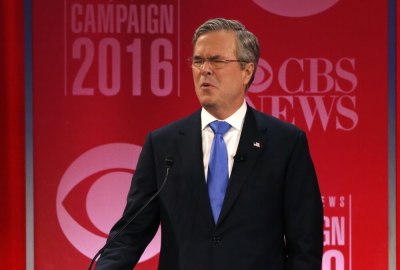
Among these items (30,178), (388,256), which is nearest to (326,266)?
(388,256)

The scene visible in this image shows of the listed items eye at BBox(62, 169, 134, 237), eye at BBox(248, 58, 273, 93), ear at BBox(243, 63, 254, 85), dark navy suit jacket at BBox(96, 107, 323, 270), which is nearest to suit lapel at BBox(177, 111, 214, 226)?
dark navy suit jacket at BBox(96, 107, 323, 270)

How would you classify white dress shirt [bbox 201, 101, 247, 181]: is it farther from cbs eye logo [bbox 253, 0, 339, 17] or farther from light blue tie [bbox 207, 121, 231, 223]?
cbs eye logo [bbox 253, 0, 339, 17]

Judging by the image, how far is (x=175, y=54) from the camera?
3.77 meters

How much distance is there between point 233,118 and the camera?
7.14ft

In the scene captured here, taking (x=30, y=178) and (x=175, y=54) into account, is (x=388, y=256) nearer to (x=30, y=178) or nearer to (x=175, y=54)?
(x=175, y=54)

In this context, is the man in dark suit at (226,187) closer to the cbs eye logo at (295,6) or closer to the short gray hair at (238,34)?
the short gray hair at (238,34)

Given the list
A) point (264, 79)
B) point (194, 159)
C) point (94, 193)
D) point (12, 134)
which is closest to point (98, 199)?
point (94, 193)

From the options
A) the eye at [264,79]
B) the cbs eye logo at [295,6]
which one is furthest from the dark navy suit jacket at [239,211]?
the cbs eye logo at [295,6]

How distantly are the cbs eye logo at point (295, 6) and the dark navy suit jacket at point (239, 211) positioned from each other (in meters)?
1.71

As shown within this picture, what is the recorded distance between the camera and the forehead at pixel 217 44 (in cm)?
213

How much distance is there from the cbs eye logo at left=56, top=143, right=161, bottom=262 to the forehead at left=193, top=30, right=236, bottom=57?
68.8 inches

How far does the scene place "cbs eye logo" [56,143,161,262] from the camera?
3.83 m

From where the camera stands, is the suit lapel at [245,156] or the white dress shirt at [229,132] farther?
the white dress shirt at [229,132]

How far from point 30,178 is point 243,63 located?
6.48 feet
